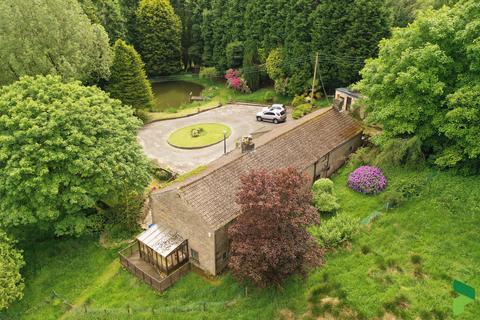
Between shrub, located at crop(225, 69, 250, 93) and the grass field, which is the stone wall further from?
shrub, located at crop(225, 69, 250, 93)

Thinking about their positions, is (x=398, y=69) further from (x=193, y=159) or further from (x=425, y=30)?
(x=193, y=159)

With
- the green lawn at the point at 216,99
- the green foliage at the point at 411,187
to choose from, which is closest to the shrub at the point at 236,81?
the green lawn at the point at 216,99

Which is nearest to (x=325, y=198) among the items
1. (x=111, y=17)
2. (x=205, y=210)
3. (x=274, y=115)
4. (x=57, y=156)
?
(x=205, y=210)

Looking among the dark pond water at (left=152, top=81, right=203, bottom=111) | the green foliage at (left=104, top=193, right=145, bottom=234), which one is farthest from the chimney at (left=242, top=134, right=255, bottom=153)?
the dark pond water at (left=152, top=81, right=203, bottom=111)

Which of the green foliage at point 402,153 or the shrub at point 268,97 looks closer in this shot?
the green foliage at point 402,153

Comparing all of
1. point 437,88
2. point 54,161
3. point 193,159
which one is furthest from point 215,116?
point 437,88

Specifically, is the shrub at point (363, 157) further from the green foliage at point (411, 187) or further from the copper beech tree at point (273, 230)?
the copper beech tree at point (273, 230)
